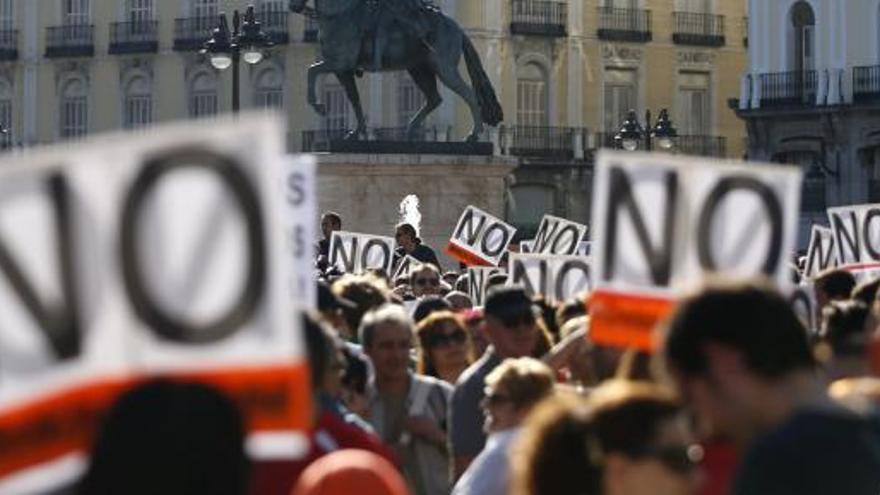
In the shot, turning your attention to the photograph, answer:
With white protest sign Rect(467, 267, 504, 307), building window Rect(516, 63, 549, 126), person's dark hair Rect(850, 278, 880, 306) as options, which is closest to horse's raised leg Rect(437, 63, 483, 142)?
white protest sign Rect(467, 267, 504, 307)

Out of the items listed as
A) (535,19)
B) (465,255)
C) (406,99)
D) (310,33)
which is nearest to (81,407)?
(465,255)

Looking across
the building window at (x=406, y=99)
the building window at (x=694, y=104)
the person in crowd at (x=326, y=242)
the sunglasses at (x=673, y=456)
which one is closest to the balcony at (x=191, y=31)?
the building window at (x=406, y=99)

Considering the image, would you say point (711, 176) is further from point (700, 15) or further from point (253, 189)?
point (700, 15)

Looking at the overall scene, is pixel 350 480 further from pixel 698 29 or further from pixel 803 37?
pixel 698 29

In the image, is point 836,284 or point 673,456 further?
point 836,284

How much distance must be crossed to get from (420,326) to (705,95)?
58428 mm

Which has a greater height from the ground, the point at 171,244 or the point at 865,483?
the point at 171,244

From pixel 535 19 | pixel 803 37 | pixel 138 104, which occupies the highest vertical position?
pixel 535 19

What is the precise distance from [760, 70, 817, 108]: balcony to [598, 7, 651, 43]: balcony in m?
7.88

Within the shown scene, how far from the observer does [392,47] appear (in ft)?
125

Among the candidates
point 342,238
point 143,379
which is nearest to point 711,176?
point 143,379

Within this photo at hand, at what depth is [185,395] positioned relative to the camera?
567 centimetres

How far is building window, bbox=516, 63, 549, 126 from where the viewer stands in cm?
6762

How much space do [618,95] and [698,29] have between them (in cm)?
261
